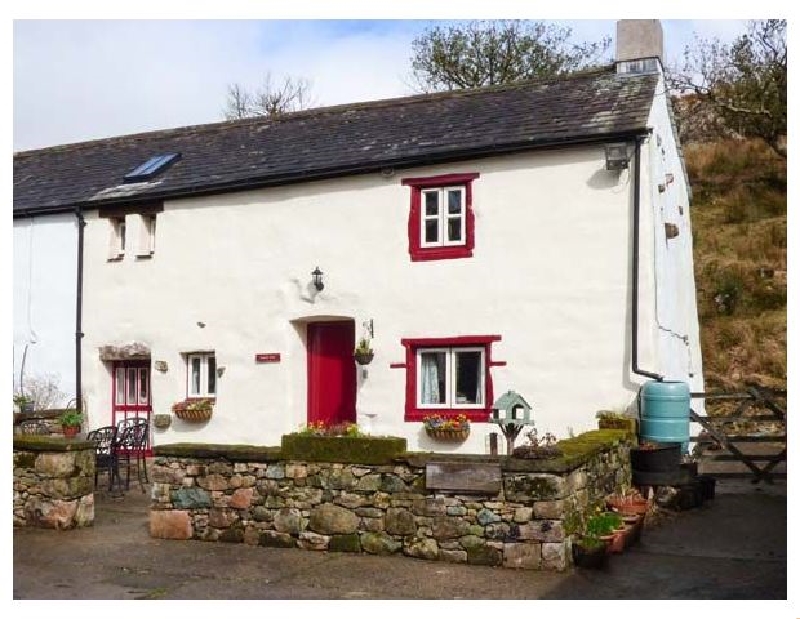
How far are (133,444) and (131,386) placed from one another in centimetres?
315

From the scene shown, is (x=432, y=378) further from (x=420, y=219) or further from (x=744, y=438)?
(x=744, y=438)

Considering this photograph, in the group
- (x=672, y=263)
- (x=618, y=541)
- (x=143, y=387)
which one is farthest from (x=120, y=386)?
(x=618, y=541)

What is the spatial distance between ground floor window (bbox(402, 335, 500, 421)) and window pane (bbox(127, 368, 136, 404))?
5330 millimetres

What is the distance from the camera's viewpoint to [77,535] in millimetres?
9602

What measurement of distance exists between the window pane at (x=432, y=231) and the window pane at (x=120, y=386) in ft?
20.2

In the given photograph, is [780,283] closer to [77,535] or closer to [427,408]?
[427,408]

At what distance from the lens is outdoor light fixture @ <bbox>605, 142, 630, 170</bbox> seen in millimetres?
11641

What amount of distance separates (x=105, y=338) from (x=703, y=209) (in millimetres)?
17692

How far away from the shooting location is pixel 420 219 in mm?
13078

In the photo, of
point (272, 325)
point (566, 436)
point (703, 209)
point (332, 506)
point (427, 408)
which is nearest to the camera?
point (332, 506)

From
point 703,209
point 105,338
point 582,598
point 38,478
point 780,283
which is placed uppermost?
point 703,209

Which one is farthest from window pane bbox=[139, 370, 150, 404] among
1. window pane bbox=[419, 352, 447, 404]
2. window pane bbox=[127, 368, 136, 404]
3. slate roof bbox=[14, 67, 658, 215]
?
window pane bbox=[419, 352, 447, 404]

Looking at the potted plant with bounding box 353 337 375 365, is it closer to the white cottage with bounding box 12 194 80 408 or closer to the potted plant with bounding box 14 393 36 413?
the white cottage with bounding box 12 194 80 408
